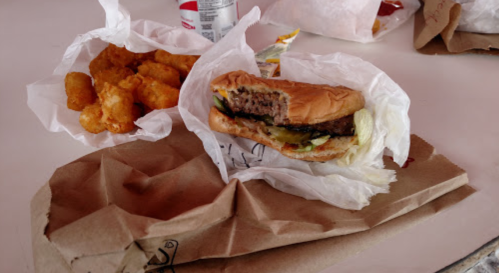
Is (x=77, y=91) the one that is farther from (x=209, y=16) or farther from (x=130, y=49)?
(x=209, y=16)

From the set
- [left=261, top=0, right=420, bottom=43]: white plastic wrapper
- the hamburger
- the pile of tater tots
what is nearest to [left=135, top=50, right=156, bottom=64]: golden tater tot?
the pile of tater tots

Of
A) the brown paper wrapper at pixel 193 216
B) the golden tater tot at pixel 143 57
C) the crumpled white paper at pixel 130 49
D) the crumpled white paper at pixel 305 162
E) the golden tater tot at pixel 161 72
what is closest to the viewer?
the brown paper wrapper at pixel 193 216

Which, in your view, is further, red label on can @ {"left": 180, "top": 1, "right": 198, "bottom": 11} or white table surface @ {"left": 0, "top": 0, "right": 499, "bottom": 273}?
red label on can @ {"left": 180, "top": 1, "right": 198, "bottom": 11}

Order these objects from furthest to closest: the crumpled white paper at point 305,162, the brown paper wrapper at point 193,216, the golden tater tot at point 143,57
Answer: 1. the golden tater tot at point 143,57
2. the crumpled white paper at point 305,162
3. the brown paper wrapper at point 193,216

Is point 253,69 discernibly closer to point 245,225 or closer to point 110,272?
point 245,225

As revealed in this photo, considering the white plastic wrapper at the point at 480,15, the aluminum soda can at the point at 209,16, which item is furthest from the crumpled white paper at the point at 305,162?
the white plastic wrapper at the point at 480,15

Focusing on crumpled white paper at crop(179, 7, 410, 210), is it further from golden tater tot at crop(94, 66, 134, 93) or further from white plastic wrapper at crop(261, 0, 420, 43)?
white plastic wrapper at crop(261, 0, 420, 43)

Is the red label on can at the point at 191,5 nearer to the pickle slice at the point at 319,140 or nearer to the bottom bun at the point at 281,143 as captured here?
the bottom bun at the point at 281,143
